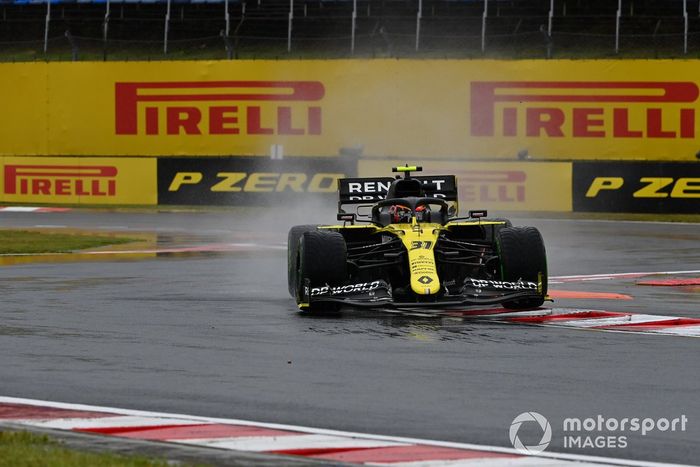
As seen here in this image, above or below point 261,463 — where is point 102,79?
above

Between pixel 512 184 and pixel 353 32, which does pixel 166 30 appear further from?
pixel 512 184

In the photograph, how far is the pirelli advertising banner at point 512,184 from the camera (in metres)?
32.4

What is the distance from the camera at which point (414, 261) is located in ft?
43.1

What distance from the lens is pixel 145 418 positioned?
26.0 feet

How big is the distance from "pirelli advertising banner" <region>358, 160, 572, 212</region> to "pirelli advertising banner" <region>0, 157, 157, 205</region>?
25.9 ft

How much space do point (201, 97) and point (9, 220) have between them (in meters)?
8.49

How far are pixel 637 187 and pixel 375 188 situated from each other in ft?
55.2

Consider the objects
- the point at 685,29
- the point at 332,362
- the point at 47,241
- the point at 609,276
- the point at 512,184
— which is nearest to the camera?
the point at 332,362

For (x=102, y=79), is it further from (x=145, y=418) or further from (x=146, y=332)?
(x=145, y=418)

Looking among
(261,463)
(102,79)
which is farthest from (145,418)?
(102,79)

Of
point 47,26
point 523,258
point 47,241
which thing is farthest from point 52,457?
point 47,26

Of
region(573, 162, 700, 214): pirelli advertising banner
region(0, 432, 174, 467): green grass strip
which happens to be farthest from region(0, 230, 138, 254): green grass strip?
region(0, 432, 174, 467): green grass strip

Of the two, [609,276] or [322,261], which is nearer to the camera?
[322,261]

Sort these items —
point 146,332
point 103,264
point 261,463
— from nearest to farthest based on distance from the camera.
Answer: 1. point 261,463
2. point 146,332
3. point 103,264
